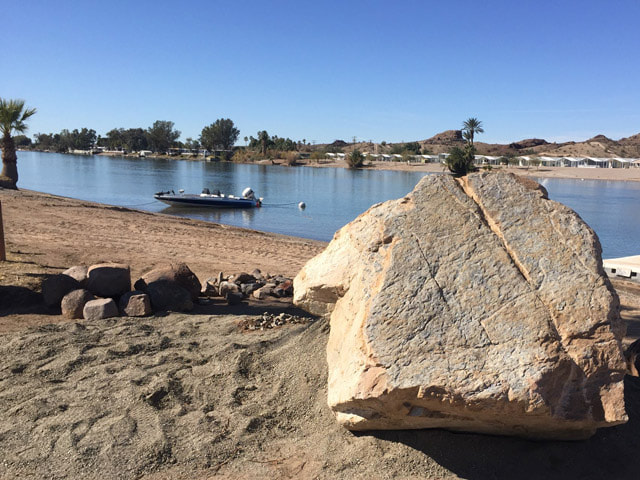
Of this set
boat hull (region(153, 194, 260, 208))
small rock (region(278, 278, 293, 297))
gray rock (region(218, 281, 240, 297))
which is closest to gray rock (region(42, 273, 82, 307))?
gray rock (region(218, 281, 240, 297))

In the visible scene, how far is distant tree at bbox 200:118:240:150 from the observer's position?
14675cm

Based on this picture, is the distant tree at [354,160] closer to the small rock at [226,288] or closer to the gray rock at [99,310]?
the small rock at [226,288]

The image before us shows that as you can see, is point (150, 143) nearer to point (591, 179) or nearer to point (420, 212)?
point (591, 179)

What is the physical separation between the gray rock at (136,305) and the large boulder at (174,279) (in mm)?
353

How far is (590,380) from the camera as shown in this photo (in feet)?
9.87

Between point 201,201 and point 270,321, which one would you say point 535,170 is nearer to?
point 201,201

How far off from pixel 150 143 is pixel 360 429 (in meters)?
158

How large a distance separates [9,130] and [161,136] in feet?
405

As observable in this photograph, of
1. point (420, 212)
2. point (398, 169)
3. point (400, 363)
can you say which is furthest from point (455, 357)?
point (398, 169)

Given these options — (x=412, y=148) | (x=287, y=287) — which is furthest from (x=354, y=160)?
(x=287, y=287)

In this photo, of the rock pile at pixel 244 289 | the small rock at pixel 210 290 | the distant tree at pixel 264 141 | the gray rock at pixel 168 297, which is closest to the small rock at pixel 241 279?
the rock pile at pixel 244 289

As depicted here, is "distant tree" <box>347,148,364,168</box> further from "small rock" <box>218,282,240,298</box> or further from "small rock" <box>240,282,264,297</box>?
"small rock" <box>218,282,240,298</box>

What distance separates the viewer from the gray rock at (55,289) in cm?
643

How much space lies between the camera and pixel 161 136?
476 ft
